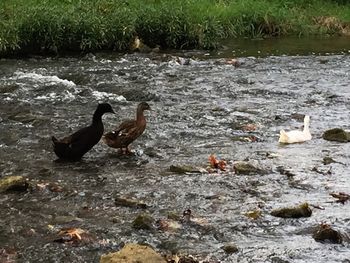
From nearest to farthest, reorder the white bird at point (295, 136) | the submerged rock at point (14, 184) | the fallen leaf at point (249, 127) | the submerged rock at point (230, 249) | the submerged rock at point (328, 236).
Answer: the submerged rock at point (230, 249) → the submerged rock at point (328, 236) → the submerged rock at point (14, 184) → the white bird at point (295, 136) → the fallen leaf at point (249, 127)

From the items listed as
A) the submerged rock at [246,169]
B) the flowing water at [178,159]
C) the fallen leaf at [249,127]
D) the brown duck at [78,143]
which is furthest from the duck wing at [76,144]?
the fallen leaf at [249,127]

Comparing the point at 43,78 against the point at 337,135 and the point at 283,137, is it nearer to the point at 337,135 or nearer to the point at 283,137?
the point at 283,137

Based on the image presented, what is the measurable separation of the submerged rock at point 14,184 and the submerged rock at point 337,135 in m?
5.38

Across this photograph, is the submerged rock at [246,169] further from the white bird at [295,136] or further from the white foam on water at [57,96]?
the white foam on water at [57,96]

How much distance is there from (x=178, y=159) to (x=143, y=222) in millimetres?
2935

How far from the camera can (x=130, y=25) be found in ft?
72.6

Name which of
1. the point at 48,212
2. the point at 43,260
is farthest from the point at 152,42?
the point at 43,260

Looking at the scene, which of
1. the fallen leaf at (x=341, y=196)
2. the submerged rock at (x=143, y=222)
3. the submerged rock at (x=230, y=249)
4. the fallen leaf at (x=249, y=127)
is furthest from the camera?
the fallen leaf at (x=249, y=127)

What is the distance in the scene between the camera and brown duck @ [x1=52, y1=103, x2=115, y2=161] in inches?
392

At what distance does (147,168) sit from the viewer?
971 centimetres

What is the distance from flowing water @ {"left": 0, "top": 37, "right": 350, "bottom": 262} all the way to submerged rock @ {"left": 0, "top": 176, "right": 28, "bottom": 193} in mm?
147

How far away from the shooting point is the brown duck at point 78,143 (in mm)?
9961

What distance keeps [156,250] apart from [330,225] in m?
2.04

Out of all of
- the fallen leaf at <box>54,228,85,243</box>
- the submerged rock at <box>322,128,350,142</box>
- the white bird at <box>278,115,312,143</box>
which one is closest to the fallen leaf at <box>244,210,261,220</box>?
the fallen leaf at <box>54,228,85,243</box>
